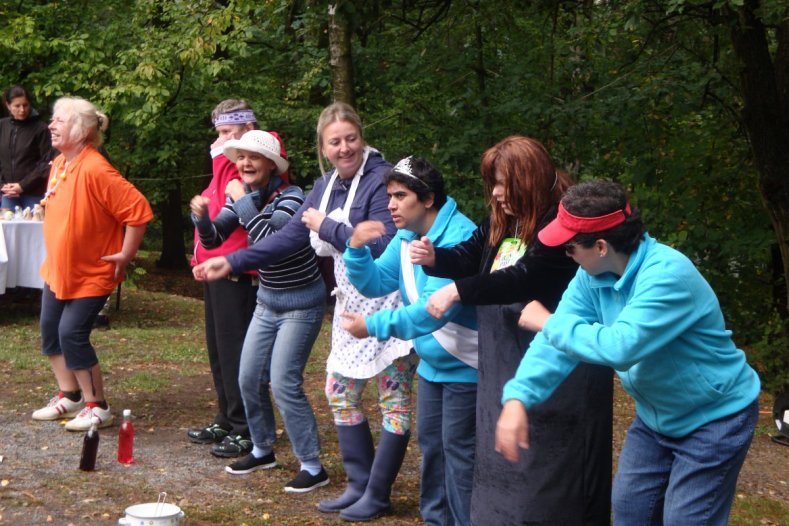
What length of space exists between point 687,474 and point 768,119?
22.9 feet

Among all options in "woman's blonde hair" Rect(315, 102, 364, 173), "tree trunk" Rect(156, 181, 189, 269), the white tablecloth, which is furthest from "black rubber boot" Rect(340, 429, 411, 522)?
"tree trunk" Rect(156, 181, 189, 269)

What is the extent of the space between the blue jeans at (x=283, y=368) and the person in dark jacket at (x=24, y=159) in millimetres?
6518

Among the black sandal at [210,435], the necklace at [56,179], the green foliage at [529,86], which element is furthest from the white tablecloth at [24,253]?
the black sandal at [210,435]

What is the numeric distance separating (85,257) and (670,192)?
274 inches

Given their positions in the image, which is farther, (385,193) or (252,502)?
(252,502)

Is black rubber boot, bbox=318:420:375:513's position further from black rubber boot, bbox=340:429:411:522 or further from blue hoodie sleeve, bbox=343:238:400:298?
blue hoodie sleeve, bbox=343:238:400:298

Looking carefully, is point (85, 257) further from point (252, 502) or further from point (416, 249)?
point (416, 249)

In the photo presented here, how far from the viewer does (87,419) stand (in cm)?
681

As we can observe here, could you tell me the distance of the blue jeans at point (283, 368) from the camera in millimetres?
5547

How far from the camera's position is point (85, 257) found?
6.55 meters

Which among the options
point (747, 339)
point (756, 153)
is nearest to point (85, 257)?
point (756, 153)

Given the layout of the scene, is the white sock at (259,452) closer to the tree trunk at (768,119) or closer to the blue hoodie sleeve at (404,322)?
the blue hoodie sleeve at (404,322)

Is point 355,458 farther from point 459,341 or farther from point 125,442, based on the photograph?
point 125,442

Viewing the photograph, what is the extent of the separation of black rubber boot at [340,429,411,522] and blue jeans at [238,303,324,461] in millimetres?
578
